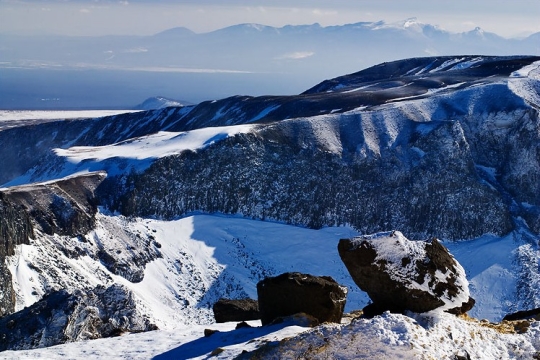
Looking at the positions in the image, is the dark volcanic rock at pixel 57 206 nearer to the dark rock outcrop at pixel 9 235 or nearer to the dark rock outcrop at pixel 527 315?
the dark rock outcrop at pixel 9 235

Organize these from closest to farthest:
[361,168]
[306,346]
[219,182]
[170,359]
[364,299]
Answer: [306,346] → [170,359] → [364,299] → [219,182] → [361,168]

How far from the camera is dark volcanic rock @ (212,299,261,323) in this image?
26.5 m

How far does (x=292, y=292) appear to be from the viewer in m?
20.6

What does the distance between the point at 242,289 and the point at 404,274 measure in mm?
35711

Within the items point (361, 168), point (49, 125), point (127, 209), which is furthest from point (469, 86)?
point (49, 125)

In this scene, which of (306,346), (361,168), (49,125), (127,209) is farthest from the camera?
(49,125)

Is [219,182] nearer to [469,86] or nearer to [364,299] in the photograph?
[364,299]

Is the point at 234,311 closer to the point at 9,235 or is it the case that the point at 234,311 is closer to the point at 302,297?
the point at 302,297

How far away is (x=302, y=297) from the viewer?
2048 centimetres

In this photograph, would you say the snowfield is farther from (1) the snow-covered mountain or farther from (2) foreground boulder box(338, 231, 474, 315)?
(2) foreground boulder box(338, 231, 474, 315)

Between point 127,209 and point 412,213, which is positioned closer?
point 127,209

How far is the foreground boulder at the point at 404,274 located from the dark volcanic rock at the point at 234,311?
7907 millimetres

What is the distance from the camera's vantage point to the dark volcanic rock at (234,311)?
26516 millimetres

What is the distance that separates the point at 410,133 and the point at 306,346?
200 feet
